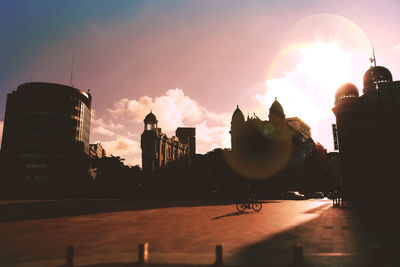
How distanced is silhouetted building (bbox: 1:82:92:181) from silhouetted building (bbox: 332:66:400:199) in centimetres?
6818

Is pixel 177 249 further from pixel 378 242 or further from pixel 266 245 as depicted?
pixel 378 242

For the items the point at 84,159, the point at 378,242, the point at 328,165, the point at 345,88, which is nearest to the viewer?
the point at 378,242

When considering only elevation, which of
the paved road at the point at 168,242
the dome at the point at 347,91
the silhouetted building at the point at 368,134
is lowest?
the paved road at the point at 168,242

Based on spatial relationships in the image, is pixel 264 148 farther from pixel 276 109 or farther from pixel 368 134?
pixel 368 134

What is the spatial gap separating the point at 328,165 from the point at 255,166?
59.3 m

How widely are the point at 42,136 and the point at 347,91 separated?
277 ft

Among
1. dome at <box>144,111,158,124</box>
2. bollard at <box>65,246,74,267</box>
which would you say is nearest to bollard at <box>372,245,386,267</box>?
bollard at <box>65,246,74,267</box>

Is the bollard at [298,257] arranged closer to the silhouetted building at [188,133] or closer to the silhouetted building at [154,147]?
the silhouetted building at [154,147]

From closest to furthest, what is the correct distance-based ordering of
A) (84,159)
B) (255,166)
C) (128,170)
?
(255,166) → (128,170) → (84,159)

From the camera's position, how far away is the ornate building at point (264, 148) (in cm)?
6016

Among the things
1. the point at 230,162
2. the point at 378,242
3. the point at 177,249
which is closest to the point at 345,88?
the point at 230,162

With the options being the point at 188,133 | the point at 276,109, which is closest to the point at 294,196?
the point at 276,109

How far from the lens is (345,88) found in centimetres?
4219

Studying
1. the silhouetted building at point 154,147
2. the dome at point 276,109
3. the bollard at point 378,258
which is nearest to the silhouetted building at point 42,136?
the silhouetted building at point 154,147
